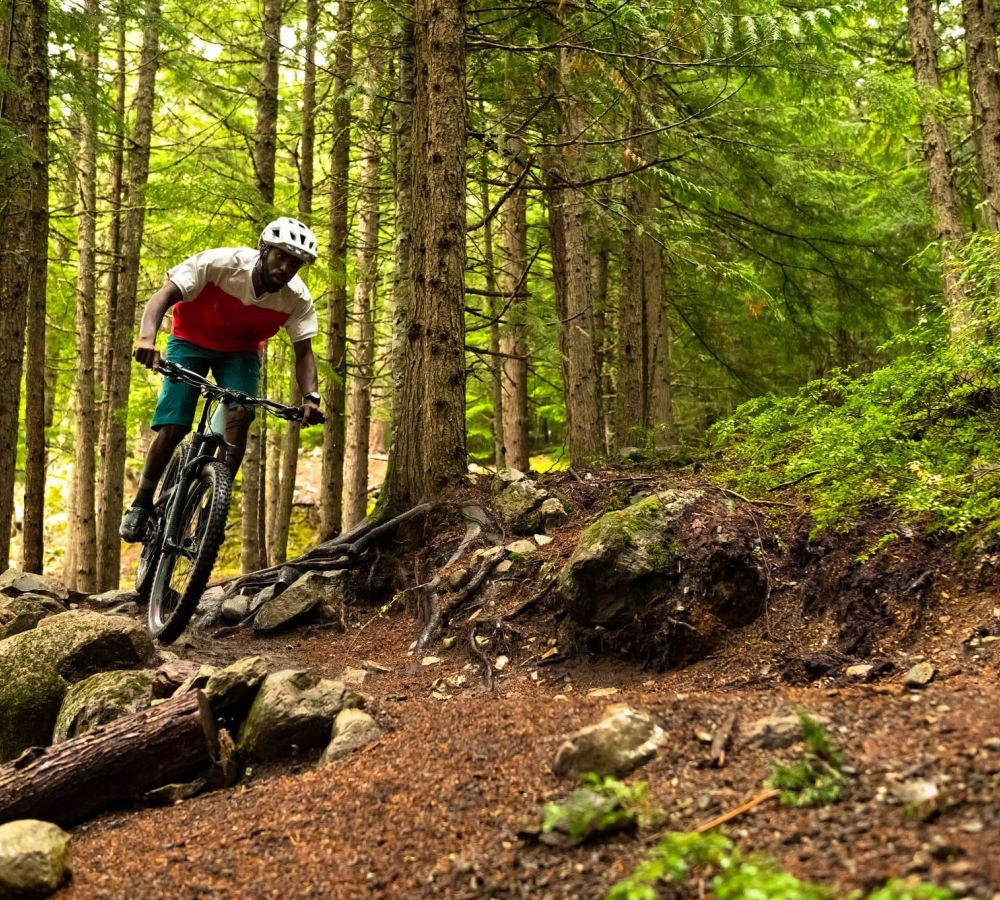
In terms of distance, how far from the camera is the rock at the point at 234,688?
384 cm

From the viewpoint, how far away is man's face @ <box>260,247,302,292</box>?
5.30 meters

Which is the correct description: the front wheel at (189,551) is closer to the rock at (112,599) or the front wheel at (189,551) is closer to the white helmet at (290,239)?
the rock at (112,599)

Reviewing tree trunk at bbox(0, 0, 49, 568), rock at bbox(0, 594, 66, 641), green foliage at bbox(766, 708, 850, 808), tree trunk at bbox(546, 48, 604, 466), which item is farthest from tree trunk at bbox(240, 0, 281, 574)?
green foliage at bbox(766, 708, 850, 808)

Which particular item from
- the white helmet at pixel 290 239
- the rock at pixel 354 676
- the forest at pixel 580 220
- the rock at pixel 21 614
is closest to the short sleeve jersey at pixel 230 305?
the white helmet at pixel 290 239

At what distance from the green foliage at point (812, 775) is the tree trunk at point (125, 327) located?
9.50m

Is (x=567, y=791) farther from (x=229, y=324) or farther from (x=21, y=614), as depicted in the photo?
(x=21, y=614)

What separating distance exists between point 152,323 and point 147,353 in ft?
0.81

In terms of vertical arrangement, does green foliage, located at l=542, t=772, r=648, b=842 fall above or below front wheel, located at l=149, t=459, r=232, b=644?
below

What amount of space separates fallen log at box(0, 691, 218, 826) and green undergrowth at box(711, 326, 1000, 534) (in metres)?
3.39

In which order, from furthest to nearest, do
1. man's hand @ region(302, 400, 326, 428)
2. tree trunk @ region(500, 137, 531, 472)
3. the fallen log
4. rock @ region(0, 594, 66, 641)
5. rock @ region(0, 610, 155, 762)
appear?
tree trunk @ region(500, 137, 531, 472)
rock @ region(0, 594, 66, 641)
man's hand @ region(302, 400, 326, 428)
rock @ region(0, 610, 155, 762)
the fallen log

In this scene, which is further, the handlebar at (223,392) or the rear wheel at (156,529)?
the rear wheel at (156,529)

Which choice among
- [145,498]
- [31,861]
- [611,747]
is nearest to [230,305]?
[145,498]

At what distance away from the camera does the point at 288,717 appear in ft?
11.9

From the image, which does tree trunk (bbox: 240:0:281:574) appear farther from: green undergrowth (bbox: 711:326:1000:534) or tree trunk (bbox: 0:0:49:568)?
green undergrowth (bbox: 711:326:1000:534)
